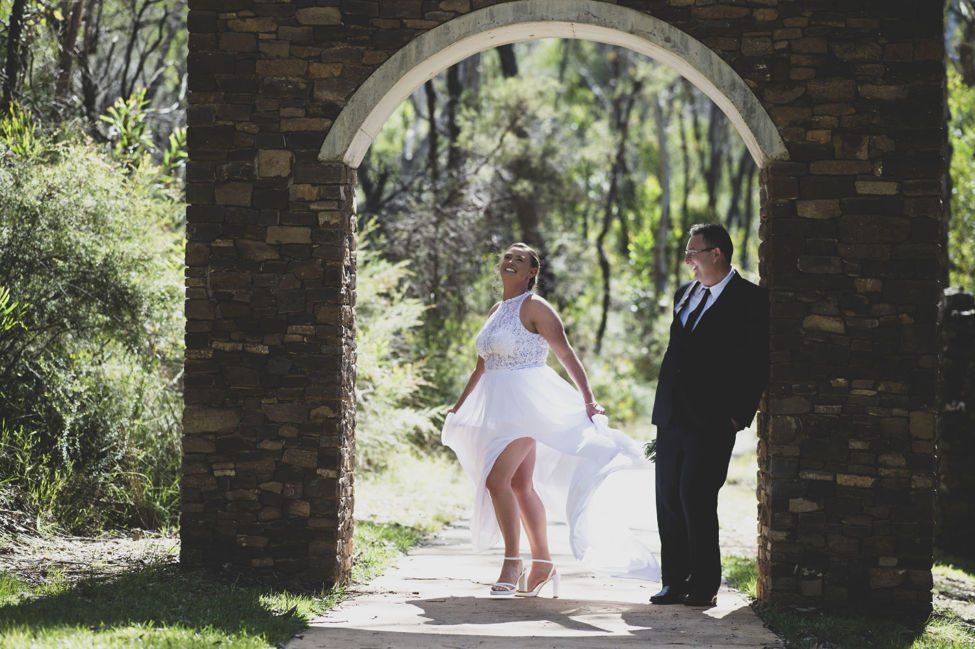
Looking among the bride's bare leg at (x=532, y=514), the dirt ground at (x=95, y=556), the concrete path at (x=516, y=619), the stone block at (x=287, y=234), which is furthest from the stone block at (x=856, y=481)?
the stone block at (x=287, y=234)

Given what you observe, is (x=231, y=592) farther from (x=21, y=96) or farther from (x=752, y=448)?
(x=752, y=448)

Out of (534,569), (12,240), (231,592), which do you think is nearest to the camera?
(231,592)

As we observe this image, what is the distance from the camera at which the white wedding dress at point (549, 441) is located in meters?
5.61

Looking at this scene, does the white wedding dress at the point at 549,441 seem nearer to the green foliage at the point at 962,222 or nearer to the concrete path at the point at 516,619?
the concrete path at the point at 516,619

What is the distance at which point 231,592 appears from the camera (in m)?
5.23

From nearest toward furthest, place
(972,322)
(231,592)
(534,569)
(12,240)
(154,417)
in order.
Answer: (231,592) < (534,569) < (12,240) < (154,417) < (972,322)

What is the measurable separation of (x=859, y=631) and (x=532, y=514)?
5.84 feet

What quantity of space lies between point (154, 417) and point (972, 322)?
6939 millimetres

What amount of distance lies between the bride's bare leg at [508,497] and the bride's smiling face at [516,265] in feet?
3.04

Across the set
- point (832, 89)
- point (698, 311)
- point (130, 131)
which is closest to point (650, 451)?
point (698, 311)

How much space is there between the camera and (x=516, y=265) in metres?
5.77

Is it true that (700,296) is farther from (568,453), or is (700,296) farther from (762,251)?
(568,453)

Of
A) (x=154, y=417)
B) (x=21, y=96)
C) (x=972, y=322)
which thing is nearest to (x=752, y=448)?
(x=972, y=322)

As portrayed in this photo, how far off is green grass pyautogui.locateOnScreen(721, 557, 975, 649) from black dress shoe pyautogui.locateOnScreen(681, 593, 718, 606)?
0.78 ft
